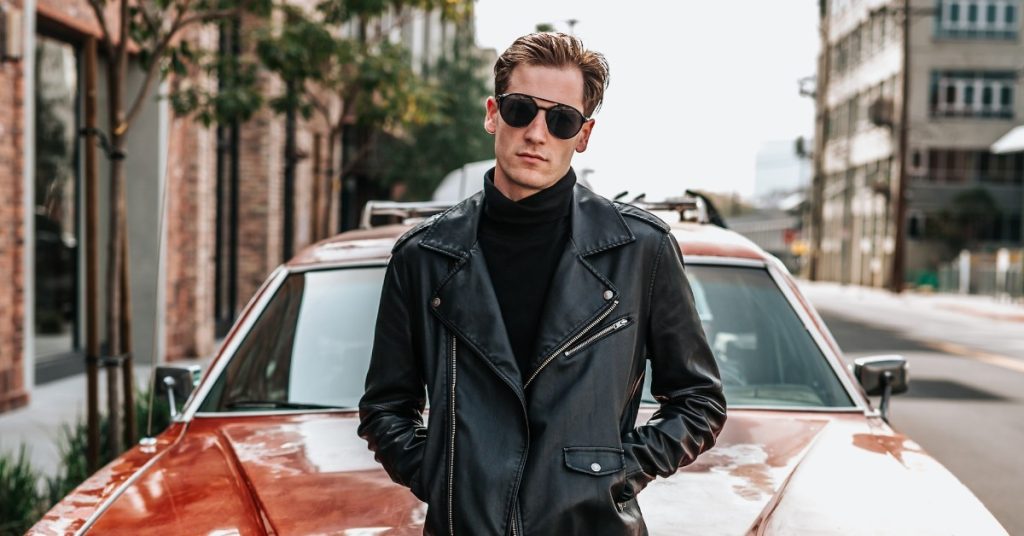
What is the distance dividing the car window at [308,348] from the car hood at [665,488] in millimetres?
202

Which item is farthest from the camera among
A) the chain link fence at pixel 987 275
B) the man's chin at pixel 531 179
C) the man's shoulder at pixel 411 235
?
the chain link fence at pixel 987 275

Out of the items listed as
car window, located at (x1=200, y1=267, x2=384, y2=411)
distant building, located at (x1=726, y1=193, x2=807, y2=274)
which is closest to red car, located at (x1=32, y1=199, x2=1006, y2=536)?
car window, located at (x1=200, y1=267, x2=384, y2=411)

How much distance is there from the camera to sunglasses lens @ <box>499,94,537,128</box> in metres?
2.22

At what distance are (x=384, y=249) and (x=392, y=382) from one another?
70.6 inches

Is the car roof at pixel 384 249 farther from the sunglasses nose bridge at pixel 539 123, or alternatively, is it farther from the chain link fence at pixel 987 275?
the chain link fence at pixel 987 275

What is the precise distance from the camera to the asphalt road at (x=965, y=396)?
26.3ft

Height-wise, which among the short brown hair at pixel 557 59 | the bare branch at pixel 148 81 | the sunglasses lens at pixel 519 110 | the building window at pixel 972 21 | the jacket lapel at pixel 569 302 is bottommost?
the jacket lapel at pixel 569 302

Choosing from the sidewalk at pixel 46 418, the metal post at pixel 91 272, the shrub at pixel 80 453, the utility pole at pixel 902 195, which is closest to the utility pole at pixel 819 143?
the utility pole at pixel 902 195

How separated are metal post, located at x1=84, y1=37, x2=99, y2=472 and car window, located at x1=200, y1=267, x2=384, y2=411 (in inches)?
78.8

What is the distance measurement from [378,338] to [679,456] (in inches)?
25.2

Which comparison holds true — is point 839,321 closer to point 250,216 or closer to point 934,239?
point 250,216

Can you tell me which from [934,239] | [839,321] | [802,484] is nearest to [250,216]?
[839,321]

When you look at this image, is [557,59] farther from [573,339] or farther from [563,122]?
[573,339]

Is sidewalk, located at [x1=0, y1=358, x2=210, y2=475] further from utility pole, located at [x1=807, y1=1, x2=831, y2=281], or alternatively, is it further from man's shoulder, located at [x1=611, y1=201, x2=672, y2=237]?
utility pole, located at [x1=807, y1=1, x2=831, y2=281]
